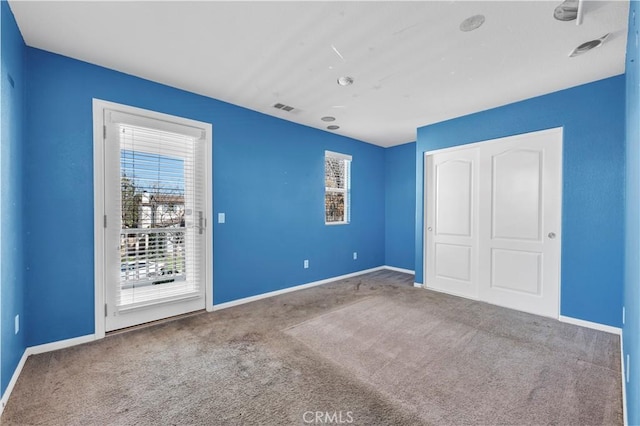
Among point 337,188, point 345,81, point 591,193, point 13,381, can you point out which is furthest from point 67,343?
point 591,193

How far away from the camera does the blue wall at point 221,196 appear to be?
2408 millimetres

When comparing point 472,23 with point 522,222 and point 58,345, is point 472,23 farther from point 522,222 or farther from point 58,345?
point 58,345

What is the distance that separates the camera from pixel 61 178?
8.16ft

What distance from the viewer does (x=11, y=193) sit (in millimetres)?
2002

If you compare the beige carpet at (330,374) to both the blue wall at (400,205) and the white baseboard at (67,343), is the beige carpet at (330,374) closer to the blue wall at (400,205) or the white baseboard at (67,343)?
the white baseboard at (67,343)

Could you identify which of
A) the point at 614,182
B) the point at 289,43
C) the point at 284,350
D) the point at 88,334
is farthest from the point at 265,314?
the point at 614,182

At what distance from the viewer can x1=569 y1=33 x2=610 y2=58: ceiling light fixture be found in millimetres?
2200

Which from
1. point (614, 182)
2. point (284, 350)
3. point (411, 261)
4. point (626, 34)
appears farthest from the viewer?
point (411, 261)

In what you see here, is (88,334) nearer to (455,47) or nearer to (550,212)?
(455,47)

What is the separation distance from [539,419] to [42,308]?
12.5 feet

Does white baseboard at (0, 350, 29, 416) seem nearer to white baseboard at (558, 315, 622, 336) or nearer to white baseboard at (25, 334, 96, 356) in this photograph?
white baseboard at (25, 334, 96, 356)

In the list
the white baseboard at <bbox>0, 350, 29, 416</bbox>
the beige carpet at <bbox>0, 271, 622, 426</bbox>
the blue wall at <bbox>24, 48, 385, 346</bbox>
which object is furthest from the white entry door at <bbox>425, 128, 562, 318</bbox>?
the white baseboard at <bbox>0, 350, 29, 416</bbox>

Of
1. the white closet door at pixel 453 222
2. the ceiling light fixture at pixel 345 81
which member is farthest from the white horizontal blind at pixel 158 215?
the white closet door at pixel 453 222

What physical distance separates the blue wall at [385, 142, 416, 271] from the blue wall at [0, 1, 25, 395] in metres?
5.31
